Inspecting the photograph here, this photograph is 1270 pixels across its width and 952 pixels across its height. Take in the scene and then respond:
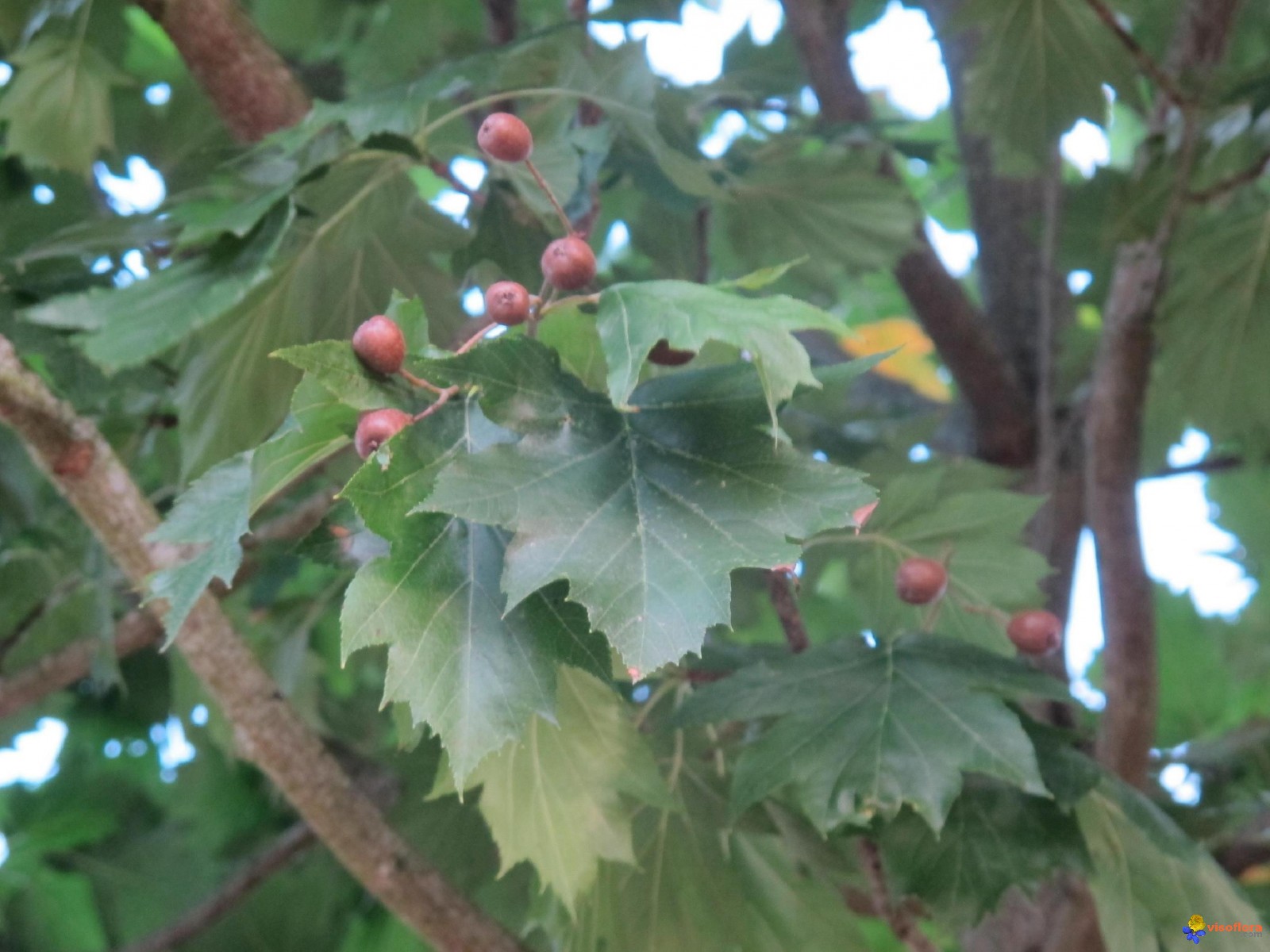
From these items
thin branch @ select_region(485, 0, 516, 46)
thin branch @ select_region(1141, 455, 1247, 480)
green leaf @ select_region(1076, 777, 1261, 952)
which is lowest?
thin branch @ select_region(1141, 455, 1247, 480)

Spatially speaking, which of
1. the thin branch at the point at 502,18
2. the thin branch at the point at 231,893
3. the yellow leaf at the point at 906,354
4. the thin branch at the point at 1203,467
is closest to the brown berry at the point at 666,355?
the thin branch at the point at 502,18

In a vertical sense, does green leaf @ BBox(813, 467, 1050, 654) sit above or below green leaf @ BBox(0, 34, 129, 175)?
below

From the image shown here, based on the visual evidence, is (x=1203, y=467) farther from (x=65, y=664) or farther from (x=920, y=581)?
(x=65, y=664)

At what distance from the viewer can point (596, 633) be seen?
0.72m

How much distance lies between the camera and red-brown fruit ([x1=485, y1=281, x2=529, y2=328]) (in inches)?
29.0

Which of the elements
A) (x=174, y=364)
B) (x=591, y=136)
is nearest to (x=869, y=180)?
(x=591, y=136)

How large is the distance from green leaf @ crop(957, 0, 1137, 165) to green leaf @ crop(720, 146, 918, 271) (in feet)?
0.59

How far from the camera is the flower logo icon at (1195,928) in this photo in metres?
0.95

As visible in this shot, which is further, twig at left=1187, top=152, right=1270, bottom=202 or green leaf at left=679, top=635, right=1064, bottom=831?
twig at left=1187, top=152, right=1270, bottom=202

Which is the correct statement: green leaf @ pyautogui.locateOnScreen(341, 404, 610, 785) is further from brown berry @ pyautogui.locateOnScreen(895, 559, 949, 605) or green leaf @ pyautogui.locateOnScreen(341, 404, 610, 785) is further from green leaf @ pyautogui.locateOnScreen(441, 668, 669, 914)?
brown berry @ pyautogui.locateOnScreen(895, 559, 949, 605)

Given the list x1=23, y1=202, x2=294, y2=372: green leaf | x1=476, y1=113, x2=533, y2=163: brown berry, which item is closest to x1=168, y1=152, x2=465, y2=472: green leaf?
x1=23, y1=202, x2=294, y2=372: green leaf

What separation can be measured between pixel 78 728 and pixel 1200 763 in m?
1.48

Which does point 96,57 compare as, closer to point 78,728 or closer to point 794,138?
point 794,138

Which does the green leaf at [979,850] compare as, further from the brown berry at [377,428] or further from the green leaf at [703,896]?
the brown berry at [377,428]
